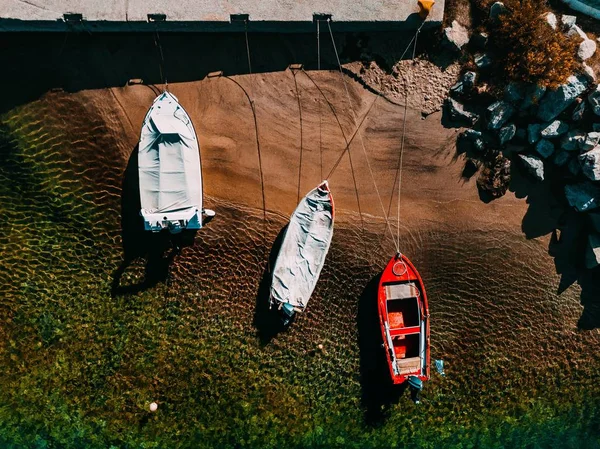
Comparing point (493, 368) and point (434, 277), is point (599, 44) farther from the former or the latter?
point (493, 368)

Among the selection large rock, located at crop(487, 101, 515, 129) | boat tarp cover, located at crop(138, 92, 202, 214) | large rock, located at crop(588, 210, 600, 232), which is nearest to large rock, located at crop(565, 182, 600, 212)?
large rock, located at crop(588, 210, 600, 232)

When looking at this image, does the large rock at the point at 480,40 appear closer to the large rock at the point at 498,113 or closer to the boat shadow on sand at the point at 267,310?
the large rock at the point at 498,113

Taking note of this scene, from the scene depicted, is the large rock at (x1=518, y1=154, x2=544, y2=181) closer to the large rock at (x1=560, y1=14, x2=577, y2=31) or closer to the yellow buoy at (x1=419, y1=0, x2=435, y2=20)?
the large rock at (x1=560, y1=14, x2=577, y2=31)

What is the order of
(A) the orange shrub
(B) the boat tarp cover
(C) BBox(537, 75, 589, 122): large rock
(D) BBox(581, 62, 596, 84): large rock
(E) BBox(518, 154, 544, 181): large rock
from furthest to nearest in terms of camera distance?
(E) BBox(518, 154, 544, 181): large rock
(D) BBox(581, 62, 596, 84): large rock
(C) BBox(537, 75, 589, 122): large rock
(A) the orange shrub
(B) the boat tarp cover

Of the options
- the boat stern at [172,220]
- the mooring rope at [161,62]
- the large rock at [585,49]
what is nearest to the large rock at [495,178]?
the large rock at [585,49]

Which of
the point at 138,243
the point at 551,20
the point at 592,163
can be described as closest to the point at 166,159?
the point at 138,243

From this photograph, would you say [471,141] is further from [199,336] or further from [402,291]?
[199,336]

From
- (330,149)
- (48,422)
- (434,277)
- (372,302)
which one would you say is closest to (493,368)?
(434,277)
